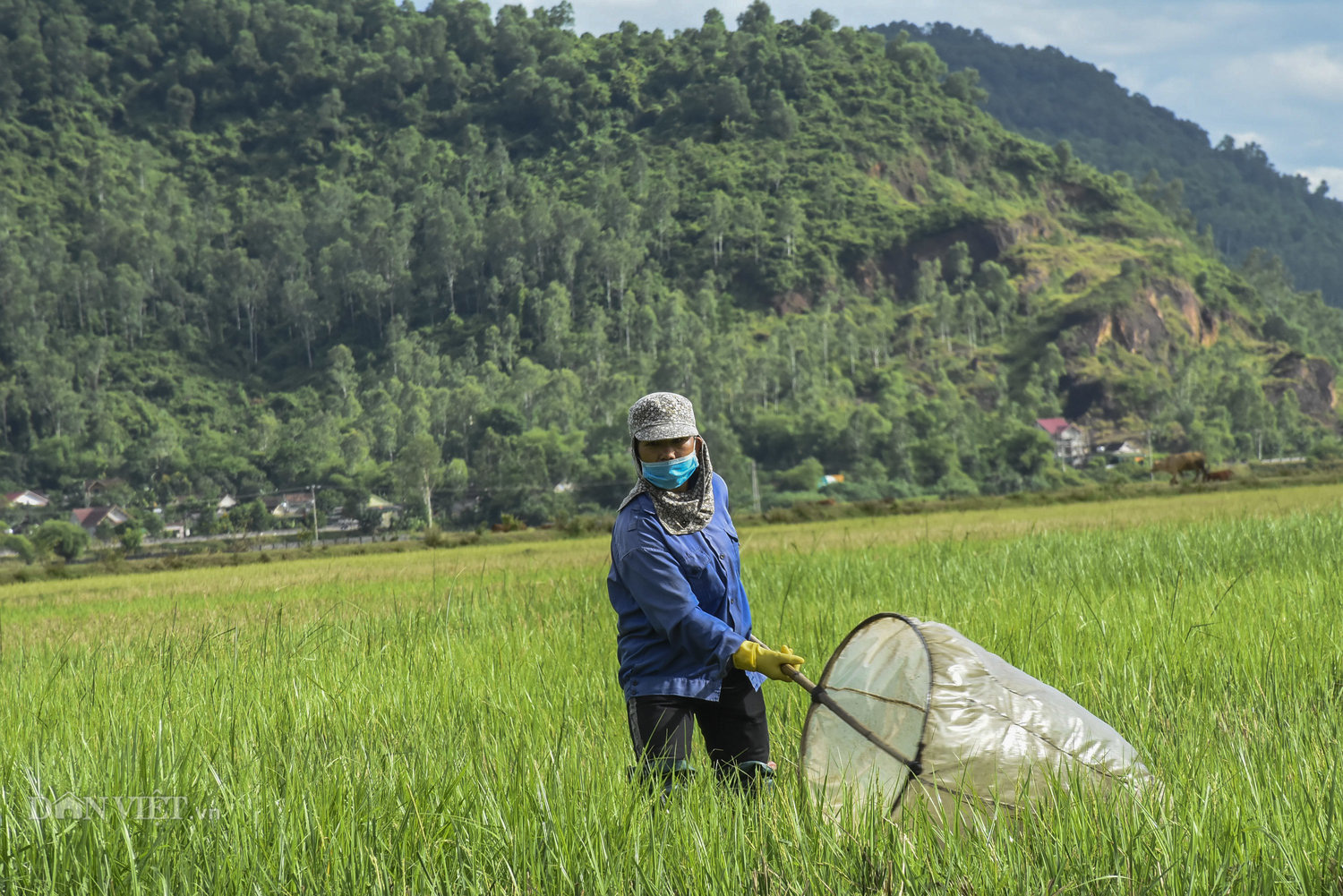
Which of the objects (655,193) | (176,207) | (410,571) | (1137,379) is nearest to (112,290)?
(176,207)

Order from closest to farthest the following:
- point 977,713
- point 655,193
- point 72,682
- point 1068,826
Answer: point 1068,826, point 977,713, point 72,682, point 655,193

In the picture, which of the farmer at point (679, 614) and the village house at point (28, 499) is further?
the village house at point (28, 499)

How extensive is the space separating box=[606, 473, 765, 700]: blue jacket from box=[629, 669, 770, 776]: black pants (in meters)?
0.06

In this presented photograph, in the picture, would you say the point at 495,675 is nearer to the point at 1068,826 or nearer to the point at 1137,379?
the point at 1068,826

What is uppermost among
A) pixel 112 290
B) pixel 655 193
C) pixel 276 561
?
pixel 655 193

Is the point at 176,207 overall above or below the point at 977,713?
above

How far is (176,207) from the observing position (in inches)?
7037

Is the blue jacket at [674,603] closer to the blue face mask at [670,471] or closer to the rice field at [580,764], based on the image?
the blue face mask at [670,471]

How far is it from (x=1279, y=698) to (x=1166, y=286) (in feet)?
482

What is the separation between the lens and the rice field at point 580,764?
285 centimetres

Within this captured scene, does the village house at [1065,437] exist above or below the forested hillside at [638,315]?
below

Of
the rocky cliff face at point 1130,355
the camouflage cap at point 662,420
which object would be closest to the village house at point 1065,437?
the rocky cliff face at point 1130,355

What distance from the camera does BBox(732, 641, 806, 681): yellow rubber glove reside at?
3.37 m

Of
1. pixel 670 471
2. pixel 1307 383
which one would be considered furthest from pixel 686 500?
pixel 1307 383
